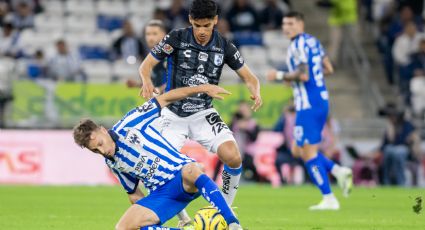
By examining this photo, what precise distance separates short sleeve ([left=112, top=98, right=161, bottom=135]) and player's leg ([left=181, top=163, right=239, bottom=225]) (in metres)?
0.58

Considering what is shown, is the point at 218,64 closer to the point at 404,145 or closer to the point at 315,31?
the point at 404,145

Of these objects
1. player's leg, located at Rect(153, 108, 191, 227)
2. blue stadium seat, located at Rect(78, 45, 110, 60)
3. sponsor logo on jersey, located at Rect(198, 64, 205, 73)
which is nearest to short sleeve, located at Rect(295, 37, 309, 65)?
player's leg, located at Rect(153, 108, 191, 227)

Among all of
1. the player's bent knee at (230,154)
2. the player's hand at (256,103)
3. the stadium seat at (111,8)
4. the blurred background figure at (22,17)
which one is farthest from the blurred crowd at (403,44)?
the player's hand at (256,103)

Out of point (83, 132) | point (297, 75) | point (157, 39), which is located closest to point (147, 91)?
point (83, 132)

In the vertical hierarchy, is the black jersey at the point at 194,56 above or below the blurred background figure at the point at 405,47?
above

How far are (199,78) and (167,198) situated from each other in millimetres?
2350

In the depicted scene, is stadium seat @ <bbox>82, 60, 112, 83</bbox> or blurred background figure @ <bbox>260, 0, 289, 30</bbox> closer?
stadium seat @ <bbox>82, 60, 112, 83</bbox>

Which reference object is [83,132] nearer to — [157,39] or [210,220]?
[210,220]

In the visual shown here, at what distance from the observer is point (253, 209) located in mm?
13594

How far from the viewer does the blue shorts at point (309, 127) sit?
45.6 feet

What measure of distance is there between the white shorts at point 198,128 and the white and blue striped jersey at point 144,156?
202 centimetres

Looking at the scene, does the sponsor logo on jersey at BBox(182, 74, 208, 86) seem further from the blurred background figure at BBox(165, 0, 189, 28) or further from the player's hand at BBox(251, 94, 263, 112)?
the blurred background figure at BBox(165, 0, 189, 28)

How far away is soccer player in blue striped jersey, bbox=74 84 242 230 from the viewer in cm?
866

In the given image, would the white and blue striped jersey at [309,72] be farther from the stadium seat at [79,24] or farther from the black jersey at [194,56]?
the stadium seat at [79,24]
